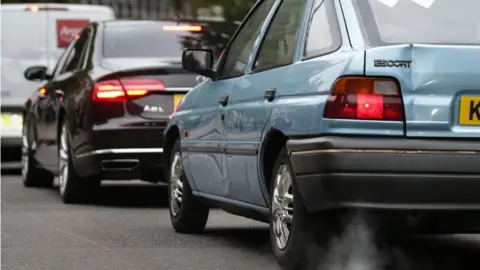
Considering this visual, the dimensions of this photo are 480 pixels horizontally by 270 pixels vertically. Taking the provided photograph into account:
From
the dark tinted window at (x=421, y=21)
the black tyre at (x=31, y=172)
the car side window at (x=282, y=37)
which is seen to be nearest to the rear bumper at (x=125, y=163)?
the black tyre at (x=31, y=172)

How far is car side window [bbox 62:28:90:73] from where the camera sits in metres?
12.2

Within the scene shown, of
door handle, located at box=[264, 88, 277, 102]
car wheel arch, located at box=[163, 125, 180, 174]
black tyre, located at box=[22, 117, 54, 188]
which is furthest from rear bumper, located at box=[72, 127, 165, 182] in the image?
door handle, located at box=[264, 88, 277, 102]

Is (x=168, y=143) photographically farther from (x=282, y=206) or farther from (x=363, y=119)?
(x=363, y=119)

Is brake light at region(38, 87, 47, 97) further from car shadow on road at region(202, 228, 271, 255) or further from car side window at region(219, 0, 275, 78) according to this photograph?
car side window at region(219, 0, 275, 78)

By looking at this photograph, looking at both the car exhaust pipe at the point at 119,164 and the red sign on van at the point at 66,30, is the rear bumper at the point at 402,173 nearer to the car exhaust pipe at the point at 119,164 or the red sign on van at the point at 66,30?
the car exhaust pipe at the point at 119,164

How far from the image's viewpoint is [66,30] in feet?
58.6

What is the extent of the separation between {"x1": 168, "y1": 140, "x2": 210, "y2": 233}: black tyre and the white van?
25.6 ft

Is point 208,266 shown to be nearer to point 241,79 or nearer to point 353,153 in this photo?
point 241,79

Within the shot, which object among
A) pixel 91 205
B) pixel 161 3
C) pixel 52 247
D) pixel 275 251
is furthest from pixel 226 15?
pixel 161 3

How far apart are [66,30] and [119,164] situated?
23.4 feet

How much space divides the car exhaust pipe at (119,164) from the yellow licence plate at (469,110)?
5.44 m

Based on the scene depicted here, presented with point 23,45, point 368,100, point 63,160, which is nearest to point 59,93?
point 63,160

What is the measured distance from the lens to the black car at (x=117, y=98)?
11016mm

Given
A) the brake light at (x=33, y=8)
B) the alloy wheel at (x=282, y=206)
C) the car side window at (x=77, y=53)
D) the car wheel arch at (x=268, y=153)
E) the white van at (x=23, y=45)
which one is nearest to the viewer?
the alloy wheel at (x=282, y=206)
